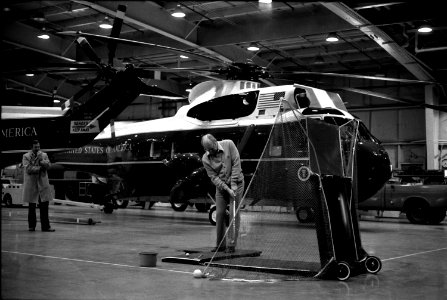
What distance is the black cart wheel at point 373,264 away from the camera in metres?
6.90

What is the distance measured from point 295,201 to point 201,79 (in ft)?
91.0

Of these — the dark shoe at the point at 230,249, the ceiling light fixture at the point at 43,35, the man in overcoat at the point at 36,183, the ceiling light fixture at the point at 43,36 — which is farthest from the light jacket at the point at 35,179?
the ceiling light fixture at the point at 43,36

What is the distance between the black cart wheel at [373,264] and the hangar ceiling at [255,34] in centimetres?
728

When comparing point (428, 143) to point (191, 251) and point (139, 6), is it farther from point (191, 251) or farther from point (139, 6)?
point (191, 251)

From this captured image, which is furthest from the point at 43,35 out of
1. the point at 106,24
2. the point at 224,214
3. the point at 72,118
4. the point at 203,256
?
the point at 203,256

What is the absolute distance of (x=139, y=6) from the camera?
17906 millimetres

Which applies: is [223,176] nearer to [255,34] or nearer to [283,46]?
[255,34]

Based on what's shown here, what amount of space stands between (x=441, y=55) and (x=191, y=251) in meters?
22.2

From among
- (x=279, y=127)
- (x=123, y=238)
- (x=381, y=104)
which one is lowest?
(x=123, y=238)

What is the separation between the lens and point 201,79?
112 ft

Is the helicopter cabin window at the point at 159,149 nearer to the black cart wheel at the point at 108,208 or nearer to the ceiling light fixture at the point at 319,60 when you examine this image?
the black cart wheel at the point at 108,208

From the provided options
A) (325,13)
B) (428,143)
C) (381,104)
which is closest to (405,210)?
(325,13)

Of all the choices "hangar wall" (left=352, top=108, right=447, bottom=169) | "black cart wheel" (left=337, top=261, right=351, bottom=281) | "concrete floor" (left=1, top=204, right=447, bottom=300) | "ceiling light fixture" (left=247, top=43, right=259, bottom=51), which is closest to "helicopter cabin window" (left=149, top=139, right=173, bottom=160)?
"concrete floor" (left=1, top=204, right=447, bottom=300)

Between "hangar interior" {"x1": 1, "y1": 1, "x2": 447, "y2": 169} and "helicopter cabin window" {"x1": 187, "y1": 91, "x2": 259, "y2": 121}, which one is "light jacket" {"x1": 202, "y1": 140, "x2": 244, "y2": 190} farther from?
"helicopter cabin window" {"x1": 187, "y1": 91, "x2": 259, "y2": 121}
